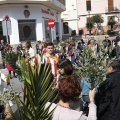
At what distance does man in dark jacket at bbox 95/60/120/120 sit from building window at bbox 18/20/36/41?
68.4 ft

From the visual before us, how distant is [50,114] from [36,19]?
2270 cm

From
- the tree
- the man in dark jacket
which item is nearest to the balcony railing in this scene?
the tree

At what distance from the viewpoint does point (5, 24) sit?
11.3 m

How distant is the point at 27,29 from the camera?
24.4 metres

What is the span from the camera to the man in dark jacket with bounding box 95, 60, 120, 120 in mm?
3305

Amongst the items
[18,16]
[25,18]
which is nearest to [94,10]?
[25,18]

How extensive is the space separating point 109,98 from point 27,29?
21.5 m

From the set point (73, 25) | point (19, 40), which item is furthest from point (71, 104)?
point (73, 25)

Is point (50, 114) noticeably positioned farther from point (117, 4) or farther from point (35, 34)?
point (117, 4)

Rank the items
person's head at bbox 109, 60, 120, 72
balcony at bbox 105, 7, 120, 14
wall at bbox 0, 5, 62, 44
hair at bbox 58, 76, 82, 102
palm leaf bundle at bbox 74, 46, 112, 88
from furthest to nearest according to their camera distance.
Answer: balcony at bbox 105, 7, 120, 14, wall at bbox 0, 5, 62, 44, person's head at bbox 109, 60, 120, 72, palm leaf bundle at bbox 74, 46, 112, 88, hair at bbox 58, 76, 82, 102

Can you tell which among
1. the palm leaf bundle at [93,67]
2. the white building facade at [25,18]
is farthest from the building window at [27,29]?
the palm leaf bundle at [93,67]

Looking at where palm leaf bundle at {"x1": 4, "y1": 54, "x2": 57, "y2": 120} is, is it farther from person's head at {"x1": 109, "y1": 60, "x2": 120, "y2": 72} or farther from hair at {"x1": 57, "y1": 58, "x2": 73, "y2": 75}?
hair at {"x1": 57, "y1": 58, "x2": 73, "y2": 75}

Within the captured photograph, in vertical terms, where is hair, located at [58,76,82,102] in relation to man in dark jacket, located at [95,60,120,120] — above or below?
above

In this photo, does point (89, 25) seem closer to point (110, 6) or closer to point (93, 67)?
point (110, 6)
